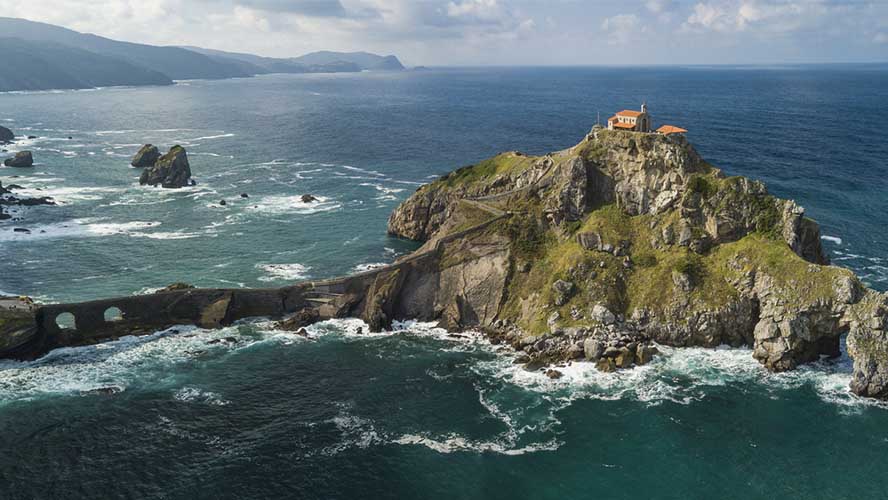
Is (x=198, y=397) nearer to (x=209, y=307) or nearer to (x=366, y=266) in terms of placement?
(x=209, y=307)

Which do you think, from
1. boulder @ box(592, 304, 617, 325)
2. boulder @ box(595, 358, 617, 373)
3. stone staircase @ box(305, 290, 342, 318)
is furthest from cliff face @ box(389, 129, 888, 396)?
stone staircase @ box(305, 290, 342, 318)

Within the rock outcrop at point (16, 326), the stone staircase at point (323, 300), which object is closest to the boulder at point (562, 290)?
the stone staircase at point (323, 300)

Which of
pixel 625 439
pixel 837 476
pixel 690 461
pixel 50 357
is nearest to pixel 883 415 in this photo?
pixel 837 476

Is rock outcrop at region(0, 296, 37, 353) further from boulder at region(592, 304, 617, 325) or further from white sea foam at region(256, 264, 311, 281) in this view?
boulder at region(592, 304, 617, 325)

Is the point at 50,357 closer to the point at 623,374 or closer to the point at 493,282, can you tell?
the point at 493,282

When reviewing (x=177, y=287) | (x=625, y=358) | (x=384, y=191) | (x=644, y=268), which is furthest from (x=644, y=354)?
(x=384, y=191)

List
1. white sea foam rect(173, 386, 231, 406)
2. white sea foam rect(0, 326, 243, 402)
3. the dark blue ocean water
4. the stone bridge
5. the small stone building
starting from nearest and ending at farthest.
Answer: the dark blue ocean water < white sea foam rect(173, 386, 231, 406) < white sea foam rect(0, 326, 243, 402) < the stone bridge < the small stone building

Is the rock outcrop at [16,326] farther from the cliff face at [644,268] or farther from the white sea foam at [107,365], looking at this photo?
the cliff face at [644,268]
